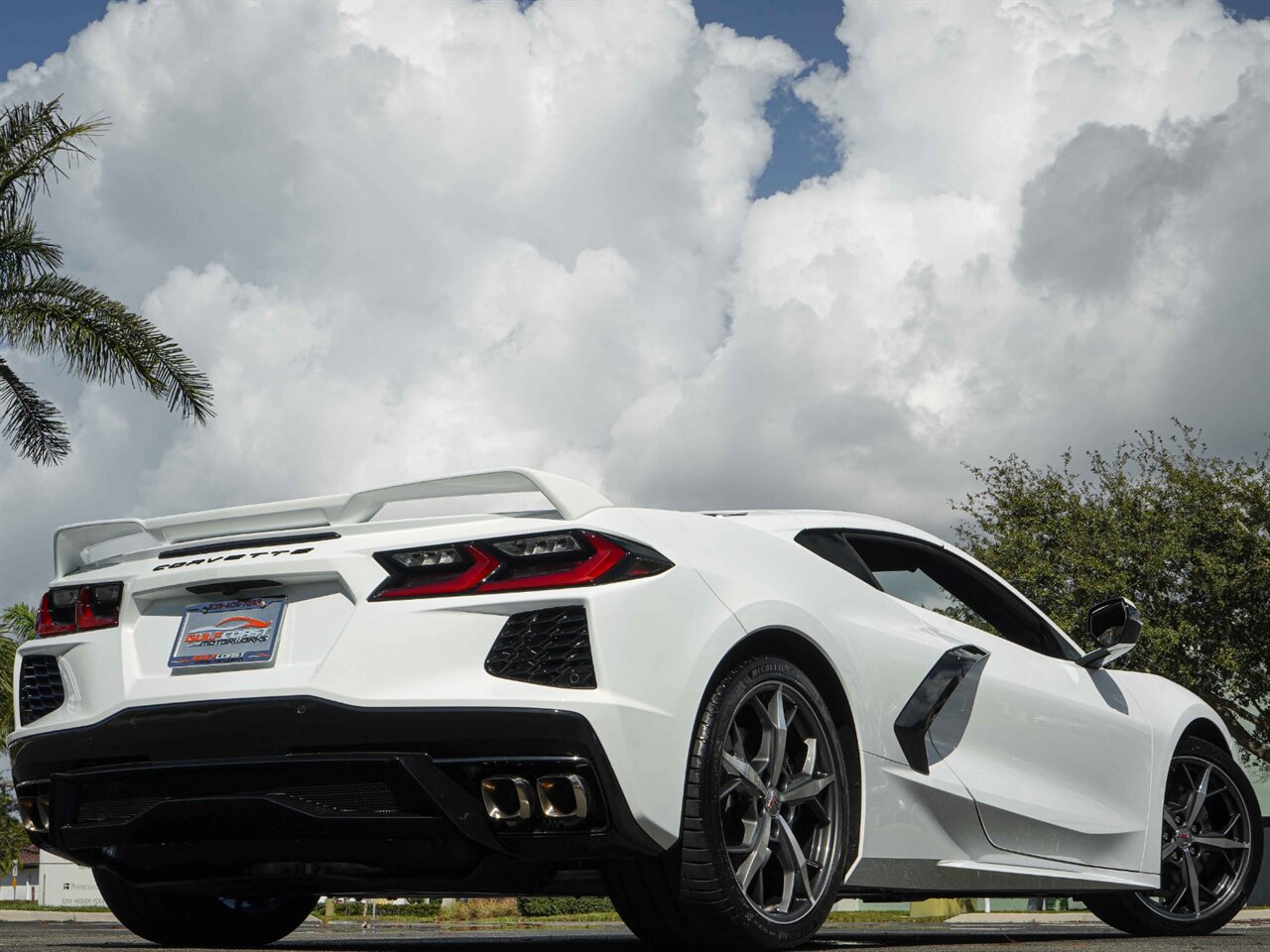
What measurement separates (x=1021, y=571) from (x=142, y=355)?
17355 millimetres

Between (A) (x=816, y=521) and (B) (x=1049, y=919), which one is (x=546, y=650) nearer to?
(A) (x=816, y=521)

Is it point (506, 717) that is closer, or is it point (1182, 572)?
point (506, 717)

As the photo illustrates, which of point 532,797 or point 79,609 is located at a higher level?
point 79,609

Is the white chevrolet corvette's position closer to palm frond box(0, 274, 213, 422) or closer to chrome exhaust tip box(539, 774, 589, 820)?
chrome exhaust tip box(539, 774, 589, 820)

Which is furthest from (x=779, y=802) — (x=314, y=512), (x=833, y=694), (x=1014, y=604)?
(x=1014, y=604)

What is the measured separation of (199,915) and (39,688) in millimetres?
1118

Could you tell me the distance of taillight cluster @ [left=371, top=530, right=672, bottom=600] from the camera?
3.80 meters

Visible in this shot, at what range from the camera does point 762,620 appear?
4.16 meters

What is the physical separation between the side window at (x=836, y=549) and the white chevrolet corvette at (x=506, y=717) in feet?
0.04

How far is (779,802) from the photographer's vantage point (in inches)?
165

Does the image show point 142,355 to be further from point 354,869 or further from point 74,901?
point 74,901

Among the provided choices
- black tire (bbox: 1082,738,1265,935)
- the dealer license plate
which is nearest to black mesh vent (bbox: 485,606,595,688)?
the dealer license plate

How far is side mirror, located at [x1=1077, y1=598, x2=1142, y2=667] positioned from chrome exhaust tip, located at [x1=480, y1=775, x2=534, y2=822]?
2920 millimetres

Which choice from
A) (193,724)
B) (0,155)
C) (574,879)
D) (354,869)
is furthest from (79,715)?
(0,155)
